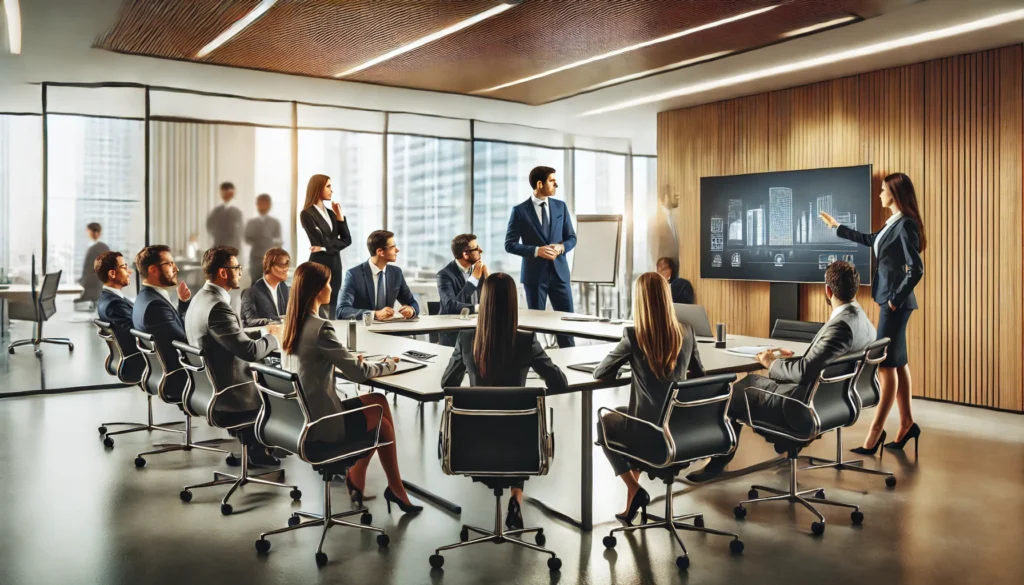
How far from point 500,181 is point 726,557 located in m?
7.63

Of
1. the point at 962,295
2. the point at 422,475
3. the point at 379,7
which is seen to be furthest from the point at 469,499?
the point at 962,295

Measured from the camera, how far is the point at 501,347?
11.2 feet

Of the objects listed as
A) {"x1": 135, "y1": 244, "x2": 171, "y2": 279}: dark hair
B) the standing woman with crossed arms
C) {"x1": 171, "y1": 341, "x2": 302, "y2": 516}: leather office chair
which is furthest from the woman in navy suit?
{"x1": 135, "y1": 244, "x2": 171, "y2": 279}: dark hair

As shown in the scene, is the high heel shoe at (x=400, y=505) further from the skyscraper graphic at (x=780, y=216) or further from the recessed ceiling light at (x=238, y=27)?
the skyscraper graphic at (x=780, y=216)

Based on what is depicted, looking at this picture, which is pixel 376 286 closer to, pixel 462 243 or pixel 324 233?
pixel 324 233

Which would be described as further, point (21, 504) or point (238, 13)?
point (238, 13)

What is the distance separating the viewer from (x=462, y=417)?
318 cm

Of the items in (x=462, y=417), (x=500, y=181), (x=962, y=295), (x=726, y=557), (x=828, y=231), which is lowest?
(x=726, y=557)

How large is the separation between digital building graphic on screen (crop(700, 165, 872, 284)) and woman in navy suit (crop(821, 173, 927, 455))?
Answer: 2.28 metres

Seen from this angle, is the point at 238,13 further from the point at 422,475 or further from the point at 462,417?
the point at 462,417

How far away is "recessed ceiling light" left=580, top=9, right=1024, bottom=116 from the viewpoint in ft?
19.9

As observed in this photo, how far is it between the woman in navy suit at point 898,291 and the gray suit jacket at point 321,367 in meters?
3.58

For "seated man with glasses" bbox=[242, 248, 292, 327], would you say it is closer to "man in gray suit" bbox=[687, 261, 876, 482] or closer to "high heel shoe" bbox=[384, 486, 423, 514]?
"high heel shoe" bbox=[384, 486, 423, 514]

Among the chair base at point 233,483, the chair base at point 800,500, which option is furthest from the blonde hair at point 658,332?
the chair base at point 233,483
